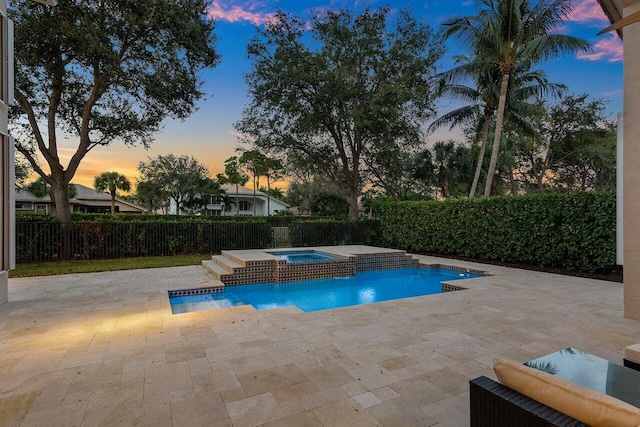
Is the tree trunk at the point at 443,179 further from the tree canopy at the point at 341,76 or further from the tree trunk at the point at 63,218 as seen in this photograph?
the tree trunk at the point at 63,218

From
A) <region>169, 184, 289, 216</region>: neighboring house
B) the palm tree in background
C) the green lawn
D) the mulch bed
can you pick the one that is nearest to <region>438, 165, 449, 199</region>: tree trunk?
the palm tree in background

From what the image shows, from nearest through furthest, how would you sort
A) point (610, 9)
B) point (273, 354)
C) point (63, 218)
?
point (273, 354)
point (610, 9)
point (63, 218)

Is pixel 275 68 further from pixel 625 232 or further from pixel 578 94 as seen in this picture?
pixel 578 94

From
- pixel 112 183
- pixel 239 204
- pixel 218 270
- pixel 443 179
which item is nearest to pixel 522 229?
pixel 218 270

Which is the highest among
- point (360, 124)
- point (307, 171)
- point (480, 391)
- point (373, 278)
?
point (360, 124)

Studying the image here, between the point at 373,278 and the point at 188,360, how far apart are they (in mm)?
6990

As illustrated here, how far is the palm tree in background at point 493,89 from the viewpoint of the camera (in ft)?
44.5

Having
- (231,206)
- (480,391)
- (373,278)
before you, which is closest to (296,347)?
(480,391)

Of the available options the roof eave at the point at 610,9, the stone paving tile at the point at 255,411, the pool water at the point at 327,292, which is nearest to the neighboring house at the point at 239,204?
the pool water at the point at 327,292

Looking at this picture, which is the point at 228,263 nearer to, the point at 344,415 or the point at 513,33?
the point at 344,415

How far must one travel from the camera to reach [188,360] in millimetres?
3311

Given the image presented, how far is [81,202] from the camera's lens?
108ft

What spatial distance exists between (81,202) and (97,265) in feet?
95.8

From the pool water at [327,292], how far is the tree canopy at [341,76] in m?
7.34
